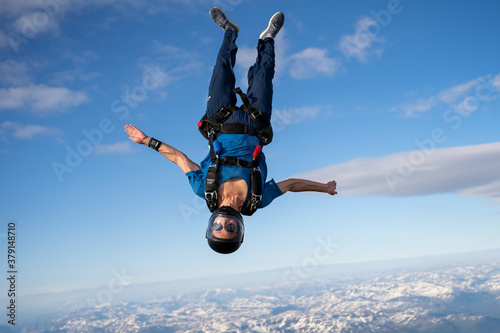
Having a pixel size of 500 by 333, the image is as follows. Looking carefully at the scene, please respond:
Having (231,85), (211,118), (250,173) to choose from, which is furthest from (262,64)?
(250,173)

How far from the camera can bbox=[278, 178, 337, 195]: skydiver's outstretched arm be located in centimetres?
613

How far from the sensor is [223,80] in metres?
6.21


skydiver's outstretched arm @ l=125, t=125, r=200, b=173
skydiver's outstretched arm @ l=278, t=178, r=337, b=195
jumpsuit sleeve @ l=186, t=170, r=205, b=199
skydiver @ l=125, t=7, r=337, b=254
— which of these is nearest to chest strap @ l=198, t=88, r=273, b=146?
skydiver @ l=125, t=7, r=337, b=254

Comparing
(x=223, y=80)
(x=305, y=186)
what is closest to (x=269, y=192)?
(x=305, y=186)

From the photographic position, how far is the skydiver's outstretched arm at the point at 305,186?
6.13 meters

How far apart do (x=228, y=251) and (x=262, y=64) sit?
3454mm

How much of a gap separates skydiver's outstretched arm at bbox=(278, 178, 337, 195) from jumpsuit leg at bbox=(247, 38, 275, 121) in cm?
116

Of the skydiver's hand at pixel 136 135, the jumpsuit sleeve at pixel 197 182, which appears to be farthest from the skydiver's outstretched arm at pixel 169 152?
the jumpsuit sleeve at pixel 197 182

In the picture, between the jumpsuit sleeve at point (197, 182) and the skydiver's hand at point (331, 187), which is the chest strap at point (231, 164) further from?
the skydiver's hand at point (331, 187)

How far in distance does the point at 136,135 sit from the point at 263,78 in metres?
2.43

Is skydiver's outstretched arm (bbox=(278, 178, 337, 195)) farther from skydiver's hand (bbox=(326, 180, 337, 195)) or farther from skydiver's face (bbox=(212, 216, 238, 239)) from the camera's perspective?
skydiver's face (bbox=(212, 216, 238, 239))

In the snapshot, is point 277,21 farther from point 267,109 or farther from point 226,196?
point 226,196

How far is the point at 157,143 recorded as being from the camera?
224 inches

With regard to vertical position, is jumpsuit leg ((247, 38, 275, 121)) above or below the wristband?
above
